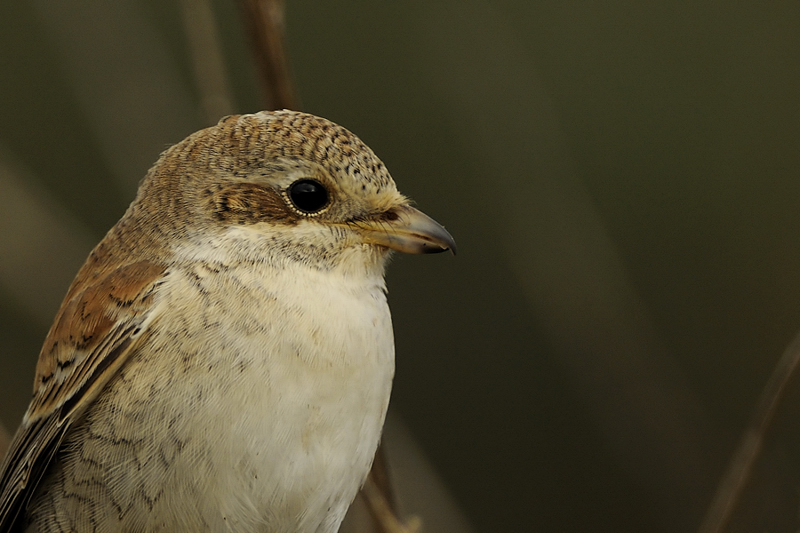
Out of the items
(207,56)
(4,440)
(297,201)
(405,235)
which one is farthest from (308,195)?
(4,440)

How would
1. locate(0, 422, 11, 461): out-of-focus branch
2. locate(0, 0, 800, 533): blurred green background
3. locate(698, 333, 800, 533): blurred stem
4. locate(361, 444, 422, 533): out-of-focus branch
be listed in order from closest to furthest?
locate(698, 333, 800, 533): blurred stem < locate(361, 444, 422, 533): out-of-focus branch < locate(0, 422, 11, 461): out-of-focus branch < locate(0, 0, 800, 533): blurred green background

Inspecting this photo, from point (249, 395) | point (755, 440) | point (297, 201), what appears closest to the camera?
point (755, 440)

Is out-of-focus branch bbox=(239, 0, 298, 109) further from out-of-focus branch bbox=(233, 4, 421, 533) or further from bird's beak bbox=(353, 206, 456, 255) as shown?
bird's beak bbox=(353, 206, 456, 255)

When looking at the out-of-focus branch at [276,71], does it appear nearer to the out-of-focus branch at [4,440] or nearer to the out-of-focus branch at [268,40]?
the out-of-focus branch at [268,40]

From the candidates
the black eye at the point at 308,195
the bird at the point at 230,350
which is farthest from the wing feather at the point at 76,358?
the black eye at the point at 308,195

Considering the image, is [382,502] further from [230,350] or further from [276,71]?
[276,71]

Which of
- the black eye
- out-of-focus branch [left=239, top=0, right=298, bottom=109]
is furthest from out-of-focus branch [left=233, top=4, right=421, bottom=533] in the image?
the black eye
